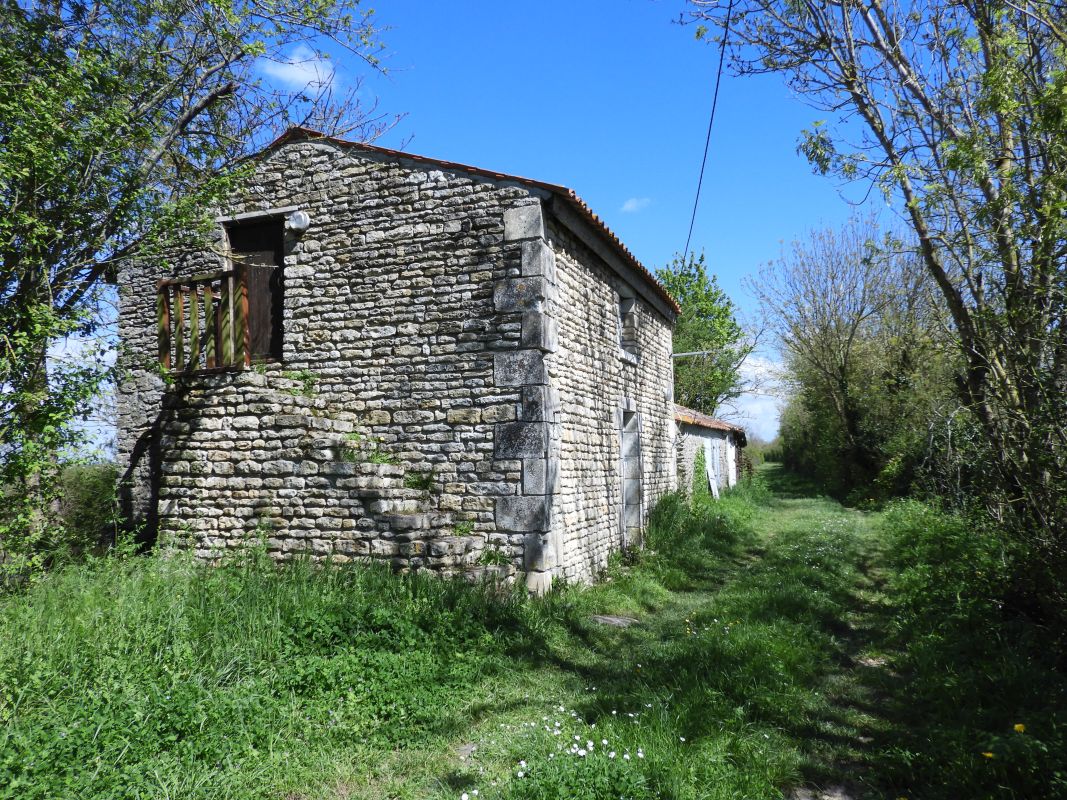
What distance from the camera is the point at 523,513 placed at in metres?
6.66

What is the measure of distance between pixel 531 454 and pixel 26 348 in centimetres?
491

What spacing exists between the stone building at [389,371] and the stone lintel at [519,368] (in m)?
0.02

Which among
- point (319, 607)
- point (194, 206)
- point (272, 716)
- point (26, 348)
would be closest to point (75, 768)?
point (272, 716)

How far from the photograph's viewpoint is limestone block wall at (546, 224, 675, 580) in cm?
747

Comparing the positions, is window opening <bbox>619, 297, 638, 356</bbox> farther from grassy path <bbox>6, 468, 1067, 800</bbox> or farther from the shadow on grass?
the shadow on grass

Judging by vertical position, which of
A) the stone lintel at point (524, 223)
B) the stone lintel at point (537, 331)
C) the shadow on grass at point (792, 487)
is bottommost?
the shadow on grass at point (792, 487)

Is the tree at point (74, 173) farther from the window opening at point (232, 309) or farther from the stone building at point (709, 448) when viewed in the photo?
the stone building at point (709, 448)

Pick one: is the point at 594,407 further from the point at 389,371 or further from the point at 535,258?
the point at 389,371

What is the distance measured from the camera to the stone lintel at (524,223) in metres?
6.89

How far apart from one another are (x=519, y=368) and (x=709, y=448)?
43.0 feet

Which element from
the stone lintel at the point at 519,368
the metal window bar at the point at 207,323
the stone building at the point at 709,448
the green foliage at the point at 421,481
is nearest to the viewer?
Answer: the stone lintel at the point at 519,368

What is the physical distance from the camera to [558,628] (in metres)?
5.86

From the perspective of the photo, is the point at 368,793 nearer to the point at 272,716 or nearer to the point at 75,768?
the point at 272,716

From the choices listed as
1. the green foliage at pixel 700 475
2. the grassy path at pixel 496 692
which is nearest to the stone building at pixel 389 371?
the grassy path at pixel 496 692
